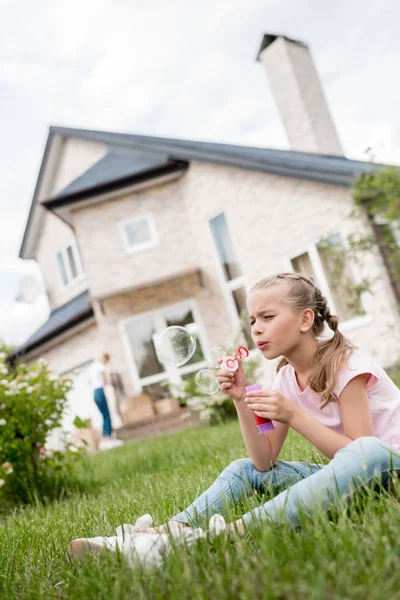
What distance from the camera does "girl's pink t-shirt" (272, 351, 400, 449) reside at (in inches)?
96.6

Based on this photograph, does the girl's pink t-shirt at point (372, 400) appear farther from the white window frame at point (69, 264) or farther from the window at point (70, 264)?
the window at point (70, 264)

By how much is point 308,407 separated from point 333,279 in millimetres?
9166

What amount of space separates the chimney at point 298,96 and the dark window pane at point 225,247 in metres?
3.90

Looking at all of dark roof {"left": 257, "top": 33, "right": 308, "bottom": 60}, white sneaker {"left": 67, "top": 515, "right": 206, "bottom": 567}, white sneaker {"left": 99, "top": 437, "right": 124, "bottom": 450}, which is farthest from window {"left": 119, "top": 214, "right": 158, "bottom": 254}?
white sneaker {"left": 67, "top": 515, "right": 206, "bottom": 567}

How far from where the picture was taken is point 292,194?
40.2 feet

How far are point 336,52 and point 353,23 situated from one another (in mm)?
907

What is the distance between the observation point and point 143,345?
15.7 metres

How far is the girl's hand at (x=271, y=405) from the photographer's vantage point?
2254mm

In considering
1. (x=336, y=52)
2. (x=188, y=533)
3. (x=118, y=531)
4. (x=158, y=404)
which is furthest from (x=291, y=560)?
(x=336, y=52)

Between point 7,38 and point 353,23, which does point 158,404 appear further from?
point 353,23

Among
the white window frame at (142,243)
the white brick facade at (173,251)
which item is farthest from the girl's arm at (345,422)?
the white window frame at (142,243)

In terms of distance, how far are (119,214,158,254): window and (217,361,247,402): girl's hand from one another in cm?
1305

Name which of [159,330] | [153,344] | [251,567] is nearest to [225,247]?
[159,330]

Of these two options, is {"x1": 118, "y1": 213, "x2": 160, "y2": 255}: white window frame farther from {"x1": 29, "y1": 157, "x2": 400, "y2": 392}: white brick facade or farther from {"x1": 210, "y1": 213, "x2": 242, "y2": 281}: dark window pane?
{"x1": 210, "y1": 213, "x2": 242, "y2": 281}: dark window pane
